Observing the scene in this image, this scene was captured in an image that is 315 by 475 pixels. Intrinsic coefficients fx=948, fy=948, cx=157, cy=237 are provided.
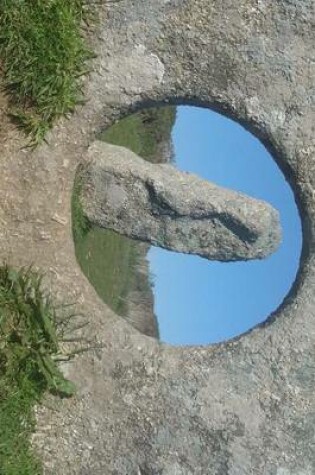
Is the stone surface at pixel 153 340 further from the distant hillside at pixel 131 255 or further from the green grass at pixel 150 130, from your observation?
the green grass at pixel 150 130

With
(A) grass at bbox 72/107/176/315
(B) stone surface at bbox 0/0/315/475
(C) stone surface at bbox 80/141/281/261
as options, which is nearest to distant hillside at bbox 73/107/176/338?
(A) grass at bbox 72/107/176/315

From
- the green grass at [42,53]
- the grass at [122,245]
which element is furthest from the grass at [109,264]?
the green grass at [42,53]

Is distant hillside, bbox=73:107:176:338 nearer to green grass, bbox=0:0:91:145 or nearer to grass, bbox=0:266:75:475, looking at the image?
grass, bbox=0:266:75:475

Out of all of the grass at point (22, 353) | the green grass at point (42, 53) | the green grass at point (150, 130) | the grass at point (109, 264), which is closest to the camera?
the green grass at point (42, 53)

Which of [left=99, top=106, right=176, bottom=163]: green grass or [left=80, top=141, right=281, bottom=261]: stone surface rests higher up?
[left=80, top=141, right=281, bottom=261]: stone surface

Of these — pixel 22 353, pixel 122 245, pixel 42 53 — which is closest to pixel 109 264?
pixel 122 245

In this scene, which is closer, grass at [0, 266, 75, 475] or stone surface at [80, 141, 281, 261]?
grass at [0, 266, 75, 475]
